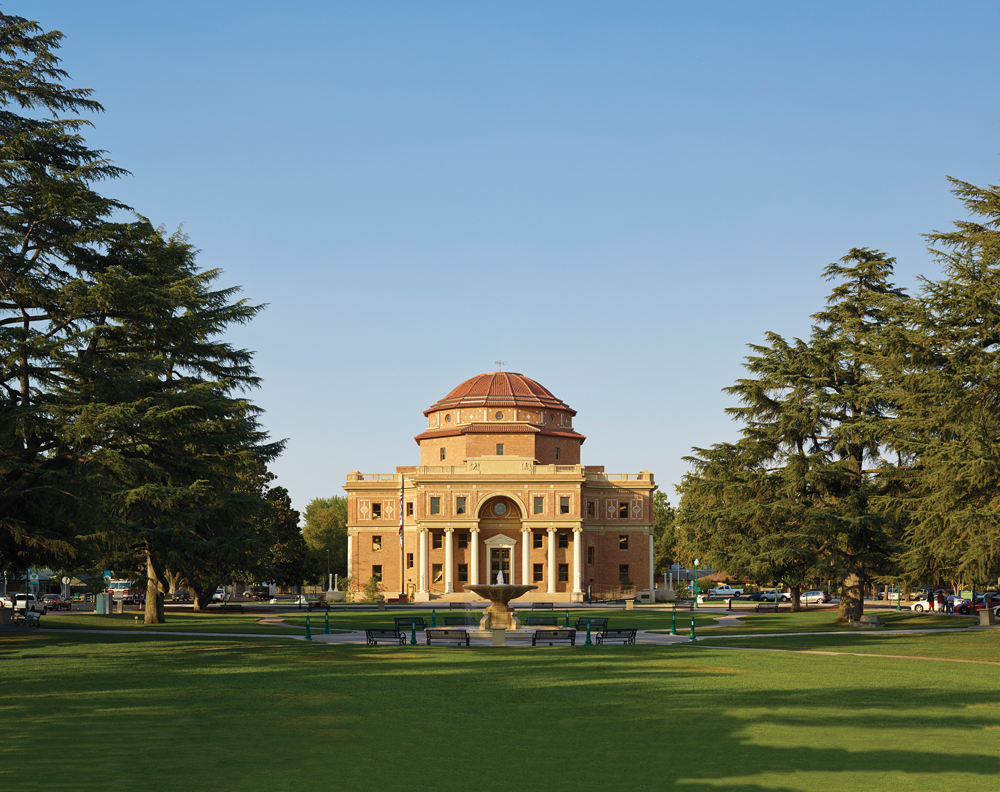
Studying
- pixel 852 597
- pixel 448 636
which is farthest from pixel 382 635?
pixel 852 597

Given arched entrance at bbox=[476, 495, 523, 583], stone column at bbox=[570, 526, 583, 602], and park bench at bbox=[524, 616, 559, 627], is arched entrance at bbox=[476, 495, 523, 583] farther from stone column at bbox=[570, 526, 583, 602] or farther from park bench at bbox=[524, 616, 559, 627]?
park bench at bbox=[524, 616, 559, 627]

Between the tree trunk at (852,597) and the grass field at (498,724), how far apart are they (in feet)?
59.9

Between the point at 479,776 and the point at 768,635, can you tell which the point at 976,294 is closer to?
the point at 768,635

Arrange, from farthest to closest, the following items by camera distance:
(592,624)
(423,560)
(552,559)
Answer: (552,559)
(423,560)
(592,624)

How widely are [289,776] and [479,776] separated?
2410 mm

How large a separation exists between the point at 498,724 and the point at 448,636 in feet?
63.2

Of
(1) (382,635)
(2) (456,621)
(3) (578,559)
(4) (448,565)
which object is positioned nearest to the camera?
(1) (382,635)

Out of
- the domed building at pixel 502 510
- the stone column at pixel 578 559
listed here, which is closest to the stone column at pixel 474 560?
the domed building at pixel 502 510

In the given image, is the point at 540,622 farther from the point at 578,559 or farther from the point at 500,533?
the point at 500,533

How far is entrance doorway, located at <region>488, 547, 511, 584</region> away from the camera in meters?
99.3

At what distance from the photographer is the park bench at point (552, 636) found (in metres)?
35.4

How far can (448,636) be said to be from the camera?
35.7m

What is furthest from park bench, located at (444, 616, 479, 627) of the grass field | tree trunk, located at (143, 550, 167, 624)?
tree trunk, located at (143, 550, 167, 624)

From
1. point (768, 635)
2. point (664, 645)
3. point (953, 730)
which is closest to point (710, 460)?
point (768, 635)
